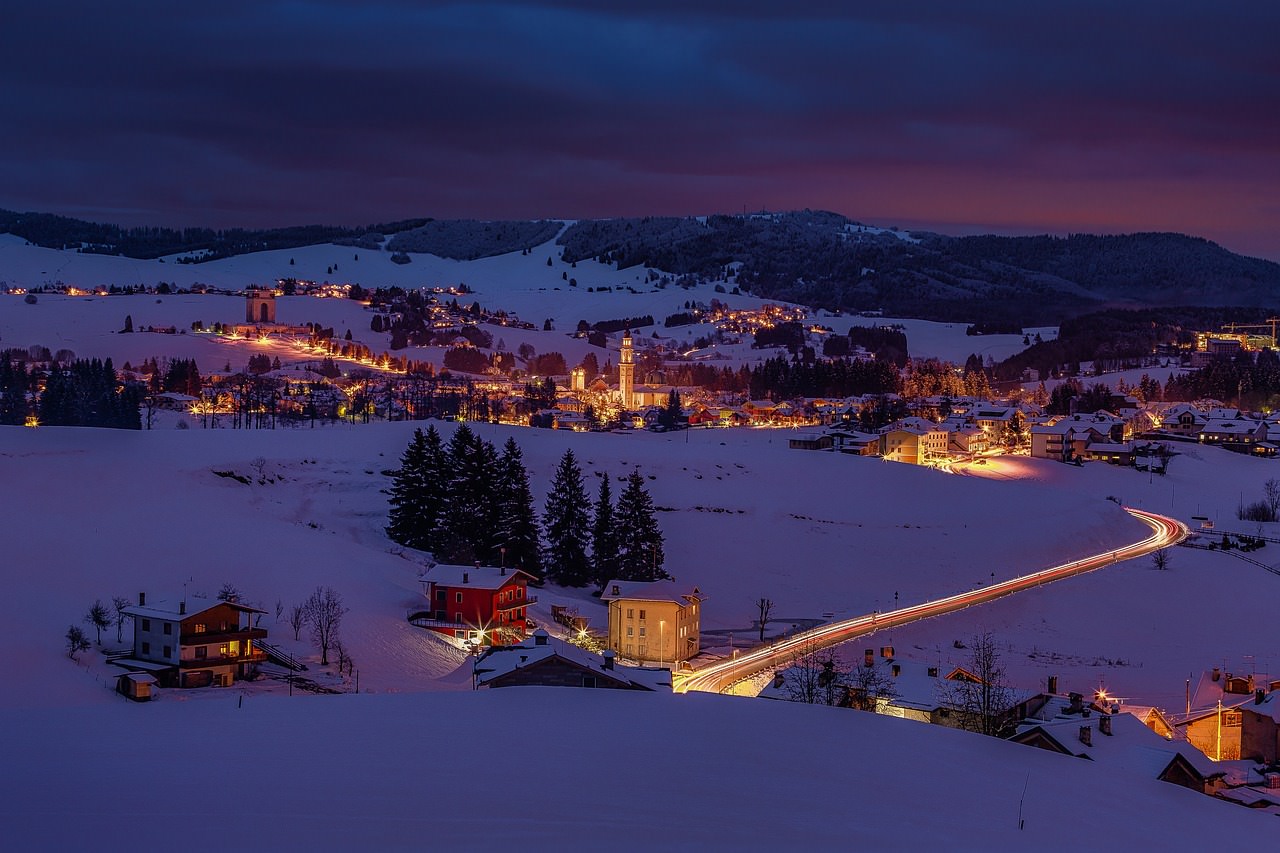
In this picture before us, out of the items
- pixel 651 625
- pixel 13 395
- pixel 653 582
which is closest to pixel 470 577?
pixel 651 625

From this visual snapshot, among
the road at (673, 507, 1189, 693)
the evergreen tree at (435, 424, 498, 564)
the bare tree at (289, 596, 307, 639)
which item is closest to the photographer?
the bare tree at (289, 596, 307, 639)

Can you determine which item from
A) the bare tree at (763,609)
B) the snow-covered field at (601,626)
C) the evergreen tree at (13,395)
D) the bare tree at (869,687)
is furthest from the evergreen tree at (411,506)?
the evergreen tree at (13,395)

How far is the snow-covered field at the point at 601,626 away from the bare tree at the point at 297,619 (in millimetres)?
767

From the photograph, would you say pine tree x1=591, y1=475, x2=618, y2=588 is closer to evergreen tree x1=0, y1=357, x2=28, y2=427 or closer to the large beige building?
the large beige building

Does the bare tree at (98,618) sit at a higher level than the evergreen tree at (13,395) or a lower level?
lower

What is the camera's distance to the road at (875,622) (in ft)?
91.3

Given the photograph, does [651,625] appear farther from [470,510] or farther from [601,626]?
[470,510]

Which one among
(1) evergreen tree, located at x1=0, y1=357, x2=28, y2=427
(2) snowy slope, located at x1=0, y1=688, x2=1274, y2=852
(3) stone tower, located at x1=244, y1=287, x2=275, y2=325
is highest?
(3) stone tower, located at x1=244, y1=287, x2=275, y2=325

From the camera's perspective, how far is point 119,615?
25906mm

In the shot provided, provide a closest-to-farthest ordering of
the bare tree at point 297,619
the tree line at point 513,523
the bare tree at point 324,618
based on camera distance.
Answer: the bare tree at point 324,618 → the bare tree at point 297,619 → the tree line at point 513,523

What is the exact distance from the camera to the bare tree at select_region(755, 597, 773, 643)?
1340 inches

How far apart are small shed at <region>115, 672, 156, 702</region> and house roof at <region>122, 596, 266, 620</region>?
3.90ft

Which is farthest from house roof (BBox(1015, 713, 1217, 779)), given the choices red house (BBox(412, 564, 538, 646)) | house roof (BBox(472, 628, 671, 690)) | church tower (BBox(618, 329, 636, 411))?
church tower (BBox(618, 329, 636, 411))

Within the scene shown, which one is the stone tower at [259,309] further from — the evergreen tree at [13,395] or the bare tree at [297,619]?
the bare tree at [297,619]
